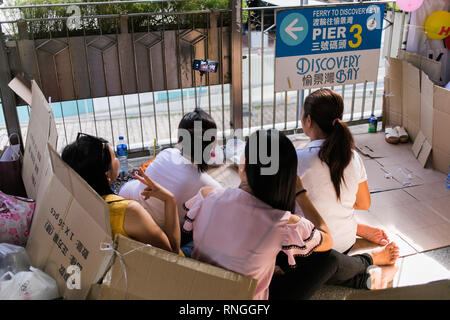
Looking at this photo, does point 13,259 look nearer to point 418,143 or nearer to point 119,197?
point 119,197

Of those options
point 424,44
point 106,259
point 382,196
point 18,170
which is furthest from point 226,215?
point 424,44

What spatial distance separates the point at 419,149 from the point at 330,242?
2.29 m

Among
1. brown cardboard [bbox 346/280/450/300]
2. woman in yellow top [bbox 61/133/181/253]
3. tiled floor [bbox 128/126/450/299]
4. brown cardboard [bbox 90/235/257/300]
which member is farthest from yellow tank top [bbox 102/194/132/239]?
tiled floor [bbox 128/126/450/299]

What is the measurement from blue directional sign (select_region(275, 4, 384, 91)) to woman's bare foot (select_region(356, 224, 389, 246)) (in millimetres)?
1533

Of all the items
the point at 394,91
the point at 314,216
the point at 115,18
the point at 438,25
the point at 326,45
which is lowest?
the point at 394,91

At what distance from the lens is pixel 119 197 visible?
1812mm

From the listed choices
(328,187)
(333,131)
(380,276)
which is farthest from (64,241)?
(380,276)

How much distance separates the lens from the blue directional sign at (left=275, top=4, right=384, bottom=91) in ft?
12.1

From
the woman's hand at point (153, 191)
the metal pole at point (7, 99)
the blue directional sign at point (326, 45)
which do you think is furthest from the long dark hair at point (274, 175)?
the metal pole at point (7, 99)

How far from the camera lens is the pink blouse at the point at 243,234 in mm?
1588

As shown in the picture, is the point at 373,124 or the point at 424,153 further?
the point at 373,124

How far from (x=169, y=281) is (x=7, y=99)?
254cm

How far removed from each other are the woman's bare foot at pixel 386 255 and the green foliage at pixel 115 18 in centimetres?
211

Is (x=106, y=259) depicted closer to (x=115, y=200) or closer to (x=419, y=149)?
(x=115, y=200)
